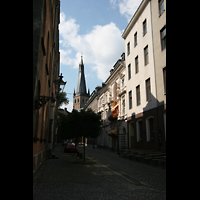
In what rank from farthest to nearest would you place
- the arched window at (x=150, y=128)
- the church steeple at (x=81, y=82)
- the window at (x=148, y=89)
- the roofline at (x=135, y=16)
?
the church steeple at (x=81, y=82)
the roofline at (x=135, y=16)
the window at (x=148, y=89)
the arched window at (x=150, y=128)

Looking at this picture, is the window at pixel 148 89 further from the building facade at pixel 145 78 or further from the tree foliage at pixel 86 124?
the tree foliage at pixel 86 124

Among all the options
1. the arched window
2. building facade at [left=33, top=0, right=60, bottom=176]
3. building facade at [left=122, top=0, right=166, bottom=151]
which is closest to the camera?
building facade at [left=33, top=0, right=60, bottom=176]

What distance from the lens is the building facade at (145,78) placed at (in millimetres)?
16594

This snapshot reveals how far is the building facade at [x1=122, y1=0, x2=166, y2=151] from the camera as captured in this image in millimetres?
16594

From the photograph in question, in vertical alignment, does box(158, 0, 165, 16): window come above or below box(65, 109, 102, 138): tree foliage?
above

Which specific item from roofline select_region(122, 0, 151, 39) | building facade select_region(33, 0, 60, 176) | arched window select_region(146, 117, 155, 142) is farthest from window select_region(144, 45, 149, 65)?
building facade select_region(33, 0, 60, 176)

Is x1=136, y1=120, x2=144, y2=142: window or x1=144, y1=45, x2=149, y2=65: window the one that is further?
x1=136, y1=120, x2=144, y2=142: window

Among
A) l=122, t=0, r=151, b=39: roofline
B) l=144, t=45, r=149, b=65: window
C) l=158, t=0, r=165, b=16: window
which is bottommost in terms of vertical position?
l=144, t=45, r=149, b=65: window

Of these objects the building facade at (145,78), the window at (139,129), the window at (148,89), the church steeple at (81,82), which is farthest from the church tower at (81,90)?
the window at (148,89)

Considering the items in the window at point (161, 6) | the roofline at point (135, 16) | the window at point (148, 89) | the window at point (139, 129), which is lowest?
the window at point (139, 129)

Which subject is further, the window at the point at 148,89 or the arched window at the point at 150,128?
the window at the point at 148,89

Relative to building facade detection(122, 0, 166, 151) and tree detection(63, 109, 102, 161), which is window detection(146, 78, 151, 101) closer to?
building facade detection(122, 0, 166, 151)
